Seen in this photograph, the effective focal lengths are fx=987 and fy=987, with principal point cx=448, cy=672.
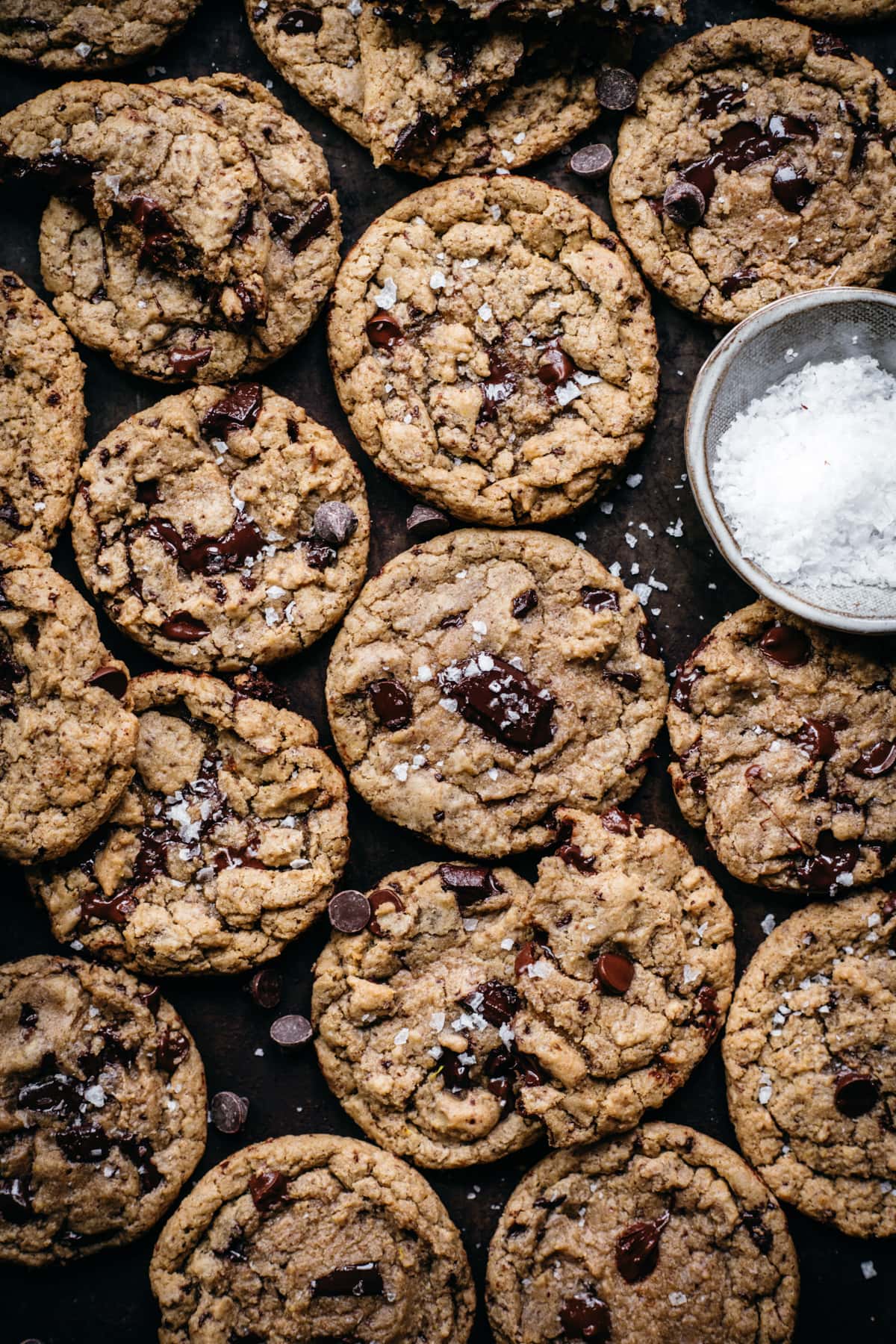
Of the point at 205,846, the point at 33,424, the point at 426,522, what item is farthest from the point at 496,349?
the point at 205,846

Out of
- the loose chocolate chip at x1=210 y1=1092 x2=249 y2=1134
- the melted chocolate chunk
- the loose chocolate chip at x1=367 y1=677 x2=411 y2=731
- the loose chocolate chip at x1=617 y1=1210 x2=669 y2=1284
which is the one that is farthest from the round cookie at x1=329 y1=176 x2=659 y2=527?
the loose chocolate chip at x1=617 y1=1210 x2=669 y2=1284

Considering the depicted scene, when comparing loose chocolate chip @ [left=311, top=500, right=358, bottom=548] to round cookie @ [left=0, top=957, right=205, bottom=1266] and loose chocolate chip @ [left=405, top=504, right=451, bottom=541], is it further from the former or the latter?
round cookie @ [left=0, top=957, right=205, bottom=1266]

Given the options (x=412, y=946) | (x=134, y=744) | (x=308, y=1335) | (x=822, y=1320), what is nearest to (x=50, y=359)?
(x=134, y=744)

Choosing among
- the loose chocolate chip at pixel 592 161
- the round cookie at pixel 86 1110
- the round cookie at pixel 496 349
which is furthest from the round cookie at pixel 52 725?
the loose chocolate chip at pixel 592 161

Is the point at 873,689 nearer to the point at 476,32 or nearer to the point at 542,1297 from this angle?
the point at 542,1297

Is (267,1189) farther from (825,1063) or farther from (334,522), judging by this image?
(334,522)

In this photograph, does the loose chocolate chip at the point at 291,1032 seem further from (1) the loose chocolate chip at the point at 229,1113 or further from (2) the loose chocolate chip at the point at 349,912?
(2) the loose chocolate chip at the point at 349,912
